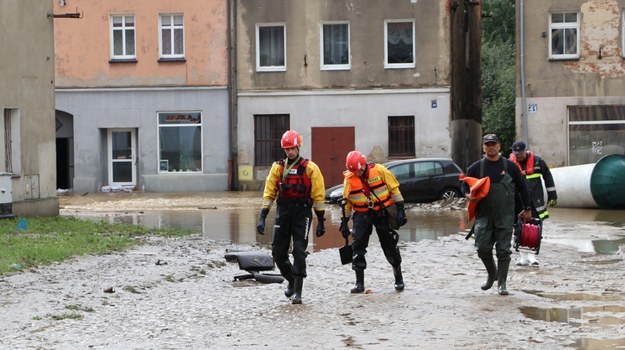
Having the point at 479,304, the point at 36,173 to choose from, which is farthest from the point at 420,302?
the point at 36,173

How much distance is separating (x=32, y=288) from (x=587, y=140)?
2955 cm

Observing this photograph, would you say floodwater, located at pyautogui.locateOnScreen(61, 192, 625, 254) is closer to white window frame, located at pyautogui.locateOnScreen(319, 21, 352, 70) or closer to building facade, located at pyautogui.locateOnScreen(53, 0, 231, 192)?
building facade, located at pyautogui.locateOnScreen(53, 0, 231, 192)

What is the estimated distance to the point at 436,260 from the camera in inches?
728

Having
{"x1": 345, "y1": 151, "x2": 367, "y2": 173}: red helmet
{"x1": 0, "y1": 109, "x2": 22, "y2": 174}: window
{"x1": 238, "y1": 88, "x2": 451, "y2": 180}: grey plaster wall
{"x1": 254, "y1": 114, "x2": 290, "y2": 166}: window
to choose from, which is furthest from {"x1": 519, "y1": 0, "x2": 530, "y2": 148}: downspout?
{"x1": 345, "y1": 151, "x2": 367, "y2": 173}: red helmet

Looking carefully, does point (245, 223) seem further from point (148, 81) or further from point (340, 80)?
point (148, 81)

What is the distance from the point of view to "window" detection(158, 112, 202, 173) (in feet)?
140

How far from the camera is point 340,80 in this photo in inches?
1647

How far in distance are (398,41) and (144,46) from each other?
891 centimetres

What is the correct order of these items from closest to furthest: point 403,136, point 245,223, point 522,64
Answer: point 245,223
point 522,64
point 403,136

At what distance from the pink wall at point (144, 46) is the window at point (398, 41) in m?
5.66

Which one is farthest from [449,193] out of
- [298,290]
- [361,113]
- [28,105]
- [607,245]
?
[298,290]

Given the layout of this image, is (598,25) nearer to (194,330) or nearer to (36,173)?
(36,173)

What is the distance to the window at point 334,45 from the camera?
4203 cm

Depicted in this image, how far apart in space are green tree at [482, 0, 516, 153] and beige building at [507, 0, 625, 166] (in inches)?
533
